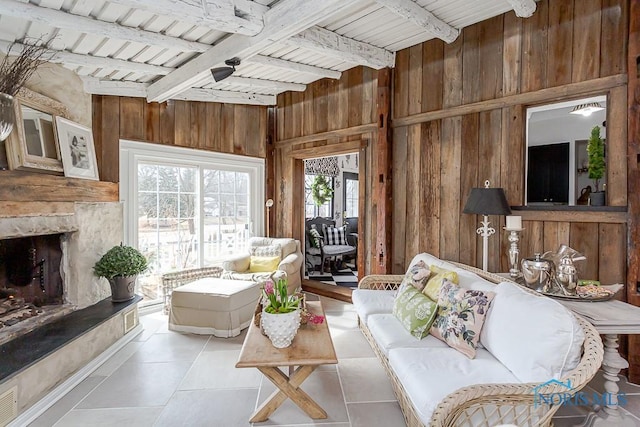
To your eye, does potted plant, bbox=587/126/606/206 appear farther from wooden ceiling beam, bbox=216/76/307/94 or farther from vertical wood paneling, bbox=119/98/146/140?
vertical wood paneling, bbox=119/98/146/140

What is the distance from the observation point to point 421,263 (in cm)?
292

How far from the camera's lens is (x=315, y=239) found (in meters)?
6.28

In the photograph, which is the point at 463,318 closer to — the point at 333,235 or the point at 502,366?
the point at 502,366

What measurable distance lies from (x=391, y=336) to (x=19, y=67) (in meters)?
3.17

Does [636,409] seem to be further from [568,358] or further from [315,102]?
[315,102]

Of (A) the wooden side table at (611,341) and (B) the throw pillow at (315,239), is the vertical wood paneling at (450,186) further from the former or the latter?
(B) the throw pillow at (315,239)

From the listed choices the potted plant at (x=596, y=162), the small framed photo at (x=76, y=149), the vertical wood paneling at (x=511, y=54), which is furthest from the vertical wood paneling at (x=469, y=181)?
the small framed photo at (x=76, y=149)

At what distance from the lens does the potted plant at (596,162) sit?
271cm

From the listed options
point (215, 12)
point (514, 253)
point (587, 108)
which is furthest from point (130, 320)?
point (587, 108)

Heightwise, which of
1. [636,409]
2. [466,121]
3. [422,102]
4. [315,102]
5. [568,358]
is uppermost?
[315,102]

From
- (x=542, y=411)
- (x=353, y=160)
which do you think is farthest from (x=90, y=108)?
(x=353, y=160)

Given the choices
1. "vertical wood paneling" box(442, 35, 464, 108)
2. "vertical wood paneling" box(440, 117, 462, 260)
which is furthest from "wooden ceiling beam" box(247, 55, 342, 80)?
"vertical wood paneling" box(440, 117, 462, 260)

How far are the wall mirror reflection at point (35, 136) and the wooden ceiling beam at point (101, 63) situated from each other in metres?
0.37

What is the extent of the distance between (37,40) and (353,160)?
6107 millimetres
